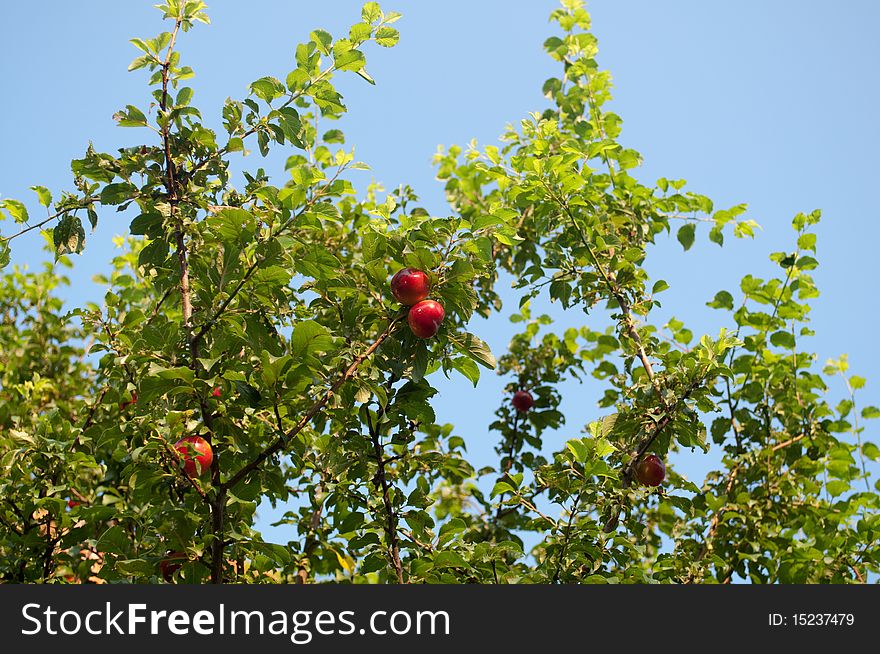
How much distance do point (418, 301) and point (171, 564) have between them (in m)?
1.31

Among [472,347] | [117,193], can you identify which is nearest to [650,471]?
[472,347]

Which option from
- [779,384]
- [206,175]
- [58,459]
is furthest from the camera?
[779,384]

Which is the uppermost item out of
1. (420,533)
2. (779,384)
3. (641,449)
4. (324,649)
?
Answer: (779,384)

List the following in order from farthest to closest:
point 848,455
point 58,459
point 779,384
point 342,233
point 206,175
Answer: point 342,233
point 779,384
point 848,455
point 58,459
point 206,175

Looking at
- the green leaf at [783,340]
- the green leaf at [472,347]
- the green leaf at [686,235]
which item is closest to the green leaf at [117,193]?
the green leaf at [472,347]

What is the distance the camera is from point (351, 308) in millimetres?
3225

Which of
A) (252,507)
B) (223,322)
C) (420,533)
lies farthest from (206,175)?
(420,533)

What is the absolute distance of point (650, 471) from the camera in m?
3.78

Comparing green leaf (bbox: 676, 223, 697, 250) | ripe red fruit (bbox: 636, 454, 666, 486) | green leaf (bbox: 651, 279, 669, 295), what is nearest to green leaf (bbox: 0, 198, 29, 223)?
ripe red fruit (bbox: 636, 454, 666, 486)

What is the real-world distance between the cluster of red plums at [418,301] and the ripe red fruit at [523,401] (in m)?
2.08

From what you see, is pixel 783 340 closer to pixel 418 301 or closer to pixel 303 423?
pixel 418 301

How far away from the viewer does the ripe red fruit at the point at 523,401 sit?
5.06 meters

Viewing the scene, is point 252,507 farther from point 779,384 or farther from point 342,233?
point 779,384

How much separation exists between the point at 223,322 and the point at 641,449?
5.98 feet
